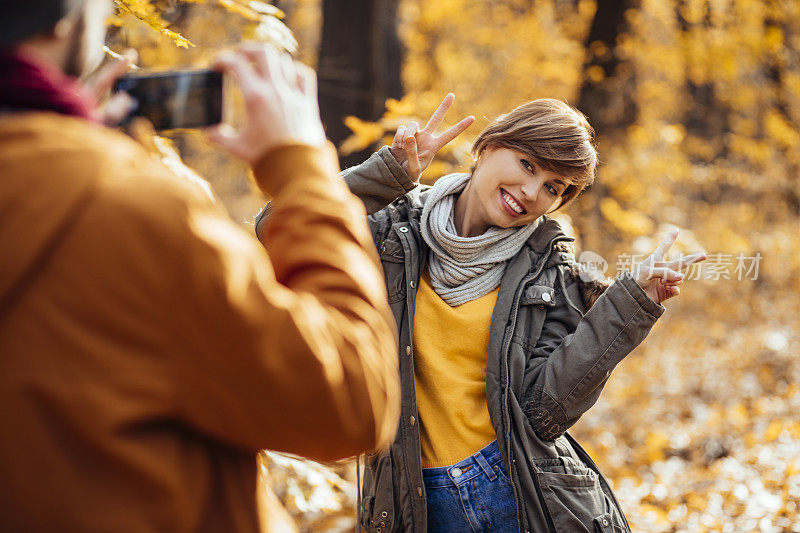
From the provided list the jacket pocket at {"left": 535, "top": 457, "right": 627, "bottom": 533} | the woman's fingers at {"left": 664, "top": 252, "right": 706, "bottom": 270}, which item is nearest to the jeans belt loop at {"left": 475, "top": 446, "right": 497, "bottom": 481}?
the jacket pocket at {"left": 535, "top": 457, "right": 627, "bottom": 533}

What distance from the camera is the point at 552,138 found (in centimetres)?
228

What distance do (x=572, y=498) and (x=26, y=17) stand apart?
1.92 m

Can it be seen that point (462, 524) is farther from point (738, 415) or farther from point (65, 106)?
point (738, 415)

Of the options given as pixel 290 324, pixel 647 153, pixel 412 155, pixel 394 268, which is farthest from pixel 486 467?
pixel 647 153

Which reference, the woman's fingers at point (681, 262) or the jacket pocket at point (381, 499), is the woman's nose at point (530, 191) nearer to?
the woman's fingers at point (681, 262)

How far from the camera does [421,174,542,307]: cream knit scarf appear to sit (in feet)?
7.48

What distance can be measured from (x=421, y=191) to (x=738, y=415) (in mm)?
5240

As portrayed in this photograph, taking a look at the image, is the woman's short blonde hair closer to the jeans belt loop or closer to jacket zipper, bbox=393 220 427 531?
jacket zipper, bbox=393 220 427 531

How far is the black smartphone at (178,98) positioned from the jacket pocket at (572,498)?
153cm

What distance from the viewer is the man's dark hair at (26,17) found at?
2.84ft

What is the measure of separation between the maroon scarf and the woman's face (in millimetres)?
1585

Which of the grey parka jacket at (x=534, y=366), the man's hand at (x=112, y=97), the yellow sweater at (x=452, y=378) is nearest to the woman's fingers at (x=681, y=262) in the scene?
the grey parka jacket at (x=534, y=366)

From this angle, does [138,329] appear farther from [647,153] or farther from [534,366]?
[647,153]

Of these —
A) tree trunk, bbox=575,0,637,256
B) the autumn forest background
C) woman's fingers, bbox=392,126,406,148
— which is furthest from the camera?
tree trunk, bbox=575,0,637,256
